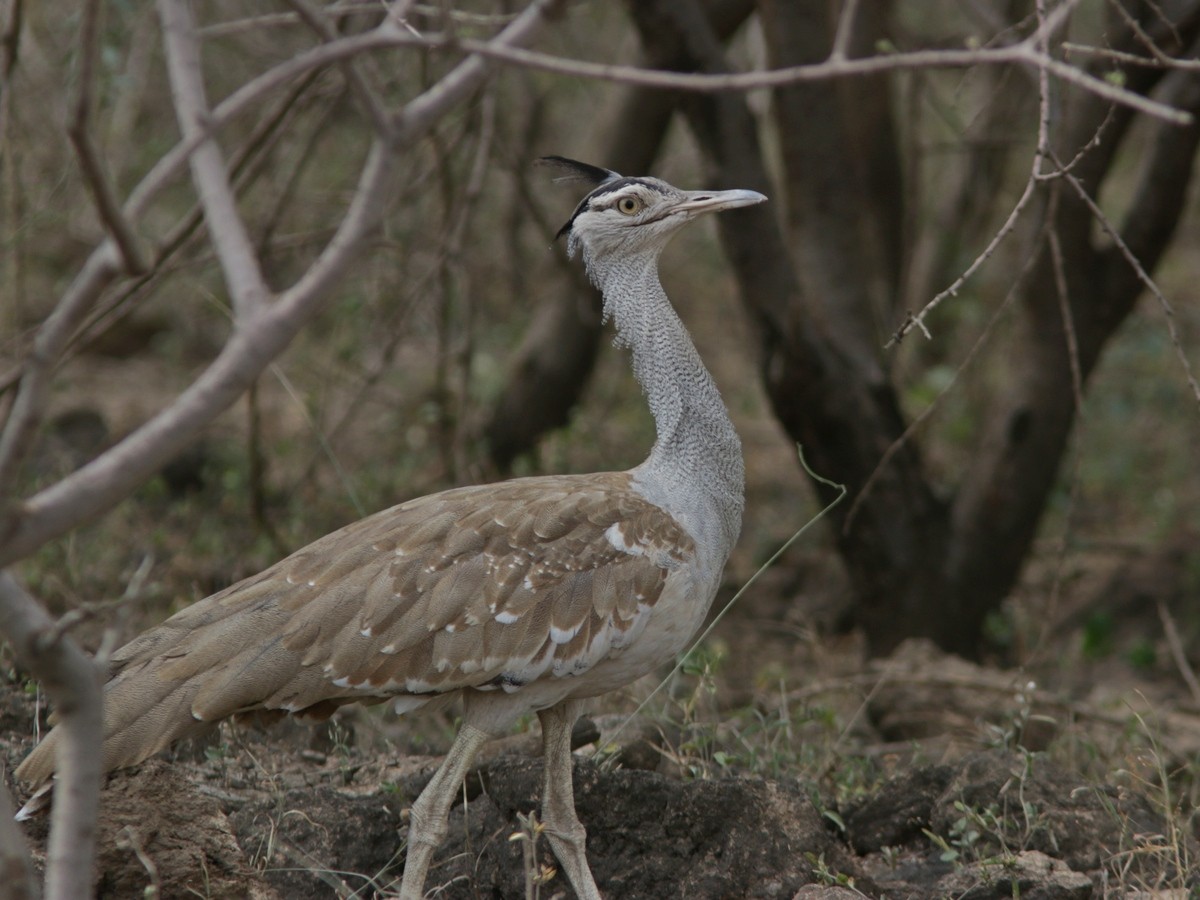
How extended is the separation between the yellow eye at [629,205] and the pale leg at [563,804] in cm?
129

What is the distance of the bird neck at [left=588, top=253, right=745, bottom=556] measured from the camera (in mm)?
3541

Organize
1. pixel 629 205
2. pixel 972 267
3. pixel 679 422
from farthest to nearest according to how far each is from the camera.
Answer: pixel 629 205
pixel 679 422
pixel 972 267

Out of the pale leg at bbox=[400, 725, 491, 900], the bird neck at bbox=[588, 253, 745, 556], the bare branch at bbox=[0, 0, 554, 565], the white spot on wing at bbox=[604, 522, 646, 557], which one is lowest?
the pale leg at bbox=[400, 725, 491, 900]

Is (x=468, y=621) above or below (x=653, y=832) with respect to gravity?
above

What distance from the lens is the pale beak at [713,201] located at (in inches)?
142

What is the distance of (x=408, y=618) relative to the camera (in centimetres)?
323

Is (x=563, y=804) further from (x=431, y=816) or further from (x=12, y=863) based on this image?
(x=12, y=863)

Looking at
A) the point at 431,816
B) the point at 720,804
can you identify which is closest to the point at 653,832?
the point at 720,804

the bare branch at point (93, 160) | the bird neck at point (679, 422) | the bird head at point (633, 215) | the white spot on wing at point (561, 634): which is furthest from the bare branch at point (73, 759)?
the bird head at point (633, 215)

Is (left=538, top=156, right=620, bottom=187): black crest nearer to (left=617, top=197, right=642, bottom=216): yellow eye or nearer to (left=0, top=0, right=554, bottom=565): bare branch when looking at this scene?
(left=617, top=197, right=642, bottom=216): yellow eye

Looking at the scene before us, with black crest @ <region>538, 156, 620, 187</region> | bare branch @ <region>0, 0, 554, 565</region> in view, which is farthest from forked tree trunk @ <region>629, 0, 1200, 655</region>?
bare branch @ <region>0, 0, 554, 565</region>

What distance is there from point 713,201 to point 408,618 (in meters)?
1.33

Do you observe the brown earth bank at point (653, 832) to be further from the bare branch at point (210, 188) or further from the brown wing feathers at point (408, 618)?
the bare branch at point (210, 188)

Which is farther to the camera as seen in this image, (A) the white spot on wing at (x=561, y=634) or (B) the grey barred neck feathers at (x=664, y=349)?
(B) the grey barred neck feathers at (x=664, y=349)
